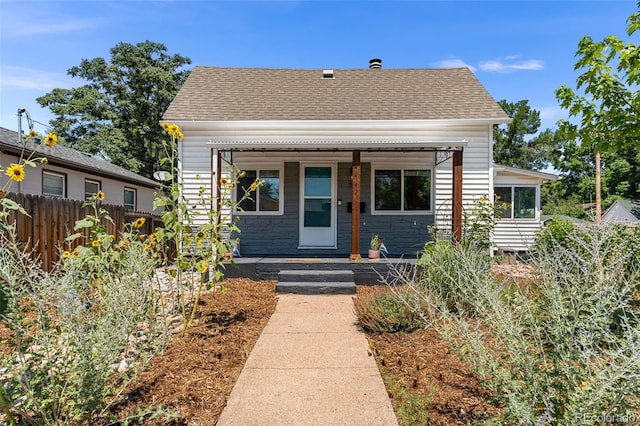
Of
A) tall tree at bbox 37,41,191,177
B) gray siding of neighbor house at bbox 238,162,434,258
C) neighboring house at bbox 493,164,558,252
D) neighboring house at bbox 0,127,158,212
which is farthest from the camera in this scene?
tall tree at bbox 37,41,191,177

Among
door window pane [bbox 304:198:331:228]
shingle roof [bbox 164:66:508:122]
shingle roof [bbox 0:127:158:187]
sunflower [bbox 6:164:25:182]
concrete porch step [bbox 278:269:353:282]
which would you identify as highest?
shingle roof [bbox 164:66:508:122]

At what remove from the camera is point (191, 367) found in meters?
3.24

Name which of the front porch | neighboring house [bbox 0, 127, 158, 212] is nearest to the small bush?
the front porch

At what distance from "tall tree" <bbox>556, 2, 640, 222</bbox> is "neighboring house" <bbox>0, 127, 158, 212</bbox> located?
11015mm

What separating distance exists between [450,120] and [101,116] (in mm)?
25686

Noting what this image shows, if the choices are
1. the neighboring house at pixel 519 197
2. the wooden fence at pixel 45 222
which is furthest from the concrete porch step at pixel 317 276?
the neighboring house at pixel 519 197

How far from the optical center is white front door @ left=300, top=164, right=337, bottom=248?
31.1 ft

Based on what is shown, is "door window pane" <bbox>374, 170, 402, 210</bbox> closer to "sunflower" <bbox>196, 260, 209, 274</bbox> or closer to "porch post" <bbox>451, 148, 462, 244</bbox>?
"porch post" <bbox>451, 148, 462, 244</bbox>

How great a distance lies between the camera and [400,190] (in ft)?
31.2

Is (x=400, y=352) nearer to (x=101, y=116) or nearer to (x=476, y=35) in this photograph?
(x=476, y=35)

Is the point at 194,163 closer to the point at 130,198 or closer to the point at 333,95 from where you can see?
the point at 333,95

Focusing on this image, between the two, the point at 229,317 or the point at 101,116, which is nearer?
the point at 229,317

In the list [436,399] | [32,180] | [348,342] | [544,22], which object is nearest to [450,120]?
[544,22]

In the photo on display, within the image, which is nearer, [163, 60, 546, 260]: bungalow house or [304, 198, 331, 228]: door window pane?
[163, 60, 546, 260]: bungalow house
